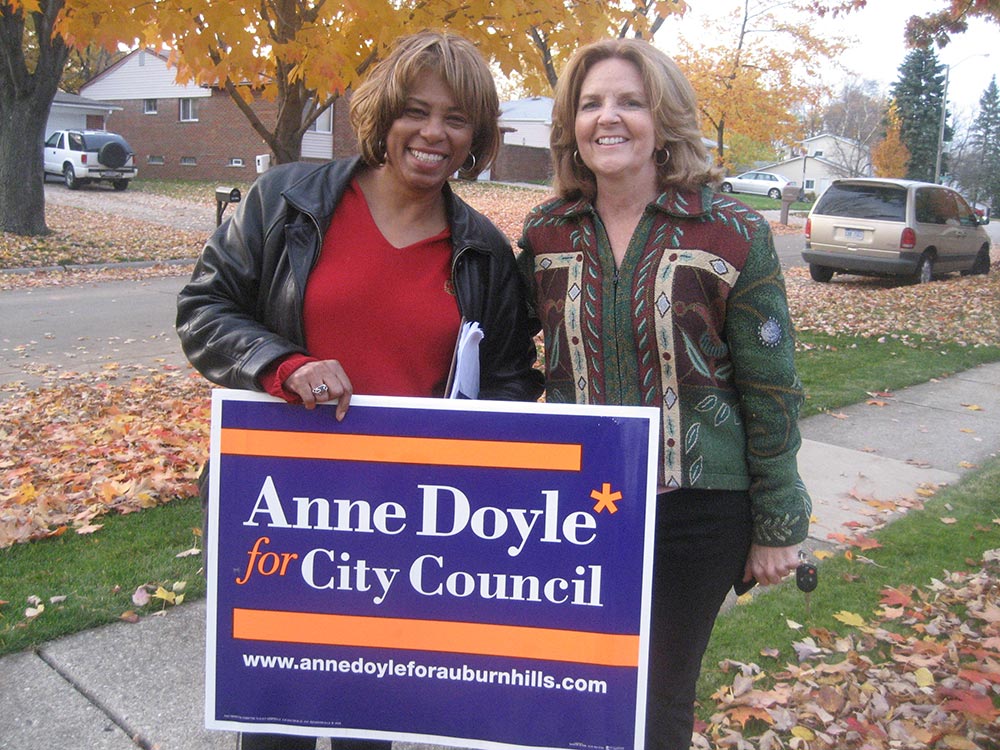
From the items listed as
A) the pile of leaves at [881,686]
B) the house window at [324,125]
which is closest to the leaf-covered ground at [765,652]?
the pile of leaves at [881,686]

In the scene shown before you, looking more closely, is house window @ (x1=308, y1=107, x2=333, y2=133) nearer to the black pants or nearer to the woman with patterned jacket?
the woman with patterned jacket

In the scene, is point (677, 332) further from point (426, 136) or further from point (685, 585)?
point (426, 136)

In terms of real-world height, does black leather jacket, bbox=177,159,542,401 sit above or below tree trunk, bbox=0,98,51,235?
below

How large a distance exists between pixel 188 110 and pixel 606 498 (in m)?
39.6

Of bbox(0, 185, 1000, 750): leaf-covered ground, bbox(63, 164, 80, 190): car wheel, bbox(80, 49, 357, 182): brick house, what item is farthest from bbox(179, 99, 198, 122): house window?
bbox(0, 185, 1000, 750): leaf-covered ground

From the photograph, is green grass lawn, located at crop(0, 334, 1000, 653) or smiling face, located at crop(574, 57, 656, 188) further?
green grass lawn, located at crop(0, 334, 1000, 653)

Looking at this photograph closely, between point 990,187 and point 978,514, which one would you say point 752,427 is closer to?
point 978,514

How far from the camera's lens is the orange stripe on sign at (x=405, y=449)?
74.9 inches

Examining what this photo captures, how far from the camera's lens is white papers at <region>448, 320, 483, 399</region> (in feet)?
6.73

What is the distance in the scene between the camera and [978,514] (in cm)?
510

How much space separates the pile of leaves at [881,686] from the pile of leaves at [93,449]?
309cm

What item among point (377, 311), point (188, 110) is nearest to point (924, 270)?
point (377, 311)

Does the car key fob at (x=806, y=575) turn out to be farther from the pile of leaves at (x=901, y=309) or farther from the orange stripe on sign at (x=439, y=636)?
the pile of leaves at (x=901, y=309)

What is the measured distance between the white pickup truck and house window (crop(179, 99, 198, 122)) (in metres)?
6.99
